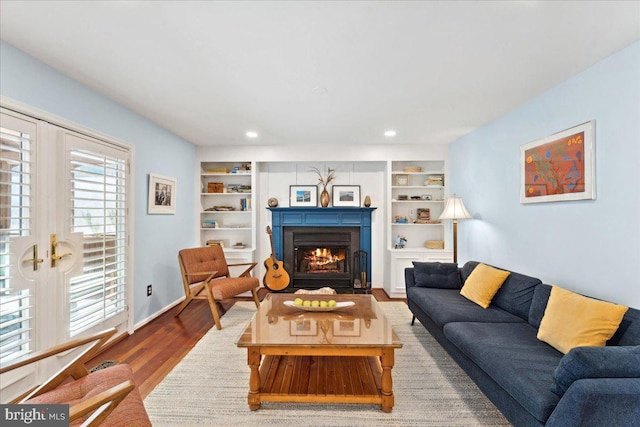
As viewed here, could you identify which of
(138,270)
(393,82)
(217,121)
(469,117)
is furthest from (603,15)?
(138,270)

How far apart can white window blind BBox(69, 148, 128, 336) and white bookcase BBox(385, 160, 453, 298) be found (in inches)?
142

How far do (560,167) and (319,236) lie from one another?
130 inches

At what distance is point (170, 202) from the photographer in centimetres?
401

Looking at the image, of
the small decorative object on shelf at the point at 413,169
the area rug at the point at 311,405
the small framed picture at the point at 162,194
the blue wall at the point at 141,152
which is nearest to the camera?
the area rug at the point at 311,405

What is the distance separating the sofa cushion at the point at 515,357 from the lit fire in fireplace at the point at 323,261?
278cm

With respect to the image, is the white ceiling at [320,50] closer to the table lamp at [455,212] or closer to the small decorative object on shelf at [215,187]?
the table lamp at [455,212]

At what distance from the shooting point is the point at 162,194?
382 cm

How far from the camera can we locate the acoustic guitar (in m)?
4.66


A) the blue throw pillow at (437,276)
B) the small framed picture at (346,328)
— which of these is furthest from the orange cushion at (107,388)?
the blue throw pillow at (437,276)

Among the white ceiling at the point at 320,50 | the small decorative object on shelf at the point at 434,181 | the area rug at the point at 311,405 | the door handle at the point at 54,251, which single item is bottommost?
the area rug at the point at 311,405

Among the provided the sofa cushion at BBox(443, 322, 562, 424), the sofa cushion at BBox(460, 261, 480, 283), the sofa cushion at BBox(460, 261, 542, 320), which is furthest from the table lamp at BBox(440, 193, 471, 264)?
the sofa cushion at BBox(443, 322, 562, 424)

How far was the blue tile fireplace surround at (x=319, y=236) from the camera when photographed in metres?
4.90

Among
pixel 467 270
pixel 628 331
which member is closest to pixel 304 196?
pixel 467 270

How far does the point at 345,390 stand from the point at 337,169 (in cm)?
361
